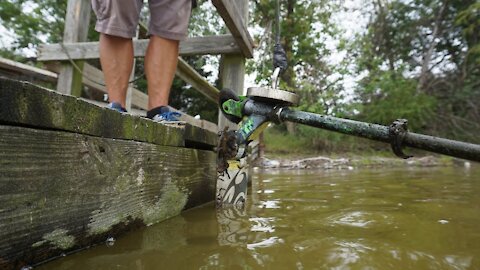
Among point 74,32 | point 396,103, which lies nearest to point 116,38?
point 74,32

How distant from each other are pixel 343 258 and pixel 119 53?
4.39ft

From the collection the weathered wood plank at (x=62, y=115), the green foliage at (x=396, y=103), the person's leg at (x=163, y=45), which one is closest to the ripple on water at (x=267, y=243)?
the weathered wood plank at (x=62, y=115)

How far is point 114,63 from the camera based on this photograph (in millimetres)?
1662

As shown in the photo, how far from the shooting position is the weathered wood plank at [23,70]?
5.08 metres

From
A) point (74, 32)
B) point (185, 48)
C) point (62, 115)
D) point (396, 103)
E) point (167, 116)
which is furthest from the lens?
point (396, 103)

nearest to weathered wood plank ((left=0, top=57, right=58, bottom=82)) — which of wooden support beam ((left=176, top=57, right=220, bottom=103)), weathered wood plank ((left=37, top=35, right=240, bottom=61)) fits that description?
weathered wood plank ((left=37, top=35, right=240, bottom=61))

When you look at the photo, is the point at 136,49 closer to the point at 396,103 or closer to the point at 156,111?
the point at 156,111

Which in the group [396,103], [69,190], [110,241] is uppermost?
[396,103]

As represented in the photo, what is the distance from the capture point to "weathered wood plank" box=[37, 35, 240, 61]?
2.59m

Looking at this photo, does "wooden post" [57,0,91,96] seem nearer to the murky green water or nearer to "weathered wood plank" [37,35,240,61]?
"weathered wood plank" [37,35,240,61]

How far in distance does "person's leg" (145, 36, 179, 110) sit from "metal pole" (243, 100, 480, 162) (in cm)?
52

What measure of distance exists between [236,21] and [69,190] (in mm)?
1582

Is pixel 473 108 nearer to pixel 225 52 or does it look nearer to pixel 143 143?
pixel 225 52

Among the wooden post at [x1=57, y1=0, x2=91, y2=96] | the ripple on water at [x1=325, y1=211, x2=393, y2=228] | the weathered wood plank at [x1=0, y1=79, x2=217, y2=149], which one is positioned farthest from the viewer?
the wooden post at [x1=57, y1=0, x2=91, y2=96]
